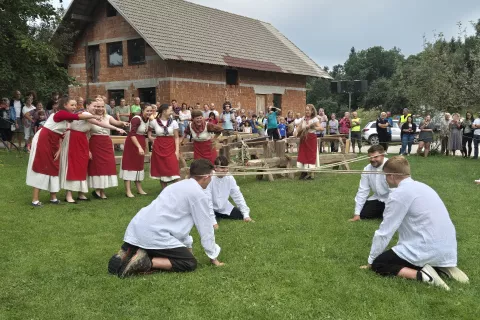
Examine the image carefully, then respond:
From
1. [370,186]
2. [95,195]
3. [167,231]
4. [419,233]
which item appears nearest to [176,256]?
[167,231]

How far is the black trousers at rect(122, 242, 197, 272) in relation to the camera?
5.52 m

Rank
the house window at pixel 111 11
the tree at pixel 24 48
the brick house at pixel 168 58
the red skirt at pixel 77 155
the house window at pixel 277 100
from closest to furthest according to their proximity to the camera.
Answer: the red skirt at pixel 77 155 < the tree at pixel 24 48 < the brick house at pixel 168 58 < the house window at pixel 111 11 < the house window at pixel 277 100

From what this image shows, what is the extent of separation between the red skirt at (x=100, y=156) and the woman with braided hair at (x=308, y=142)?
5271 millimetres

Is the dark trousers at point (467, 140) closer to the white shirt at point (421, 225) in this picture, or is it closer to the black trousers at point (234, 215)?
the black trousers at point (234, 215)

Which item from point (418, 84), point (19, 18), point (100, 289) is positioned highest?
point (19, 18)

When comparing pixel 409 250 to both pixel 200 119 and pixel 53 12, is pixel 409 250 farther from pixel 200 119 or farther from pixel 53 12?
pixel 53 12

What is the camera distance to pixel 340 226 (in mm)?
7828

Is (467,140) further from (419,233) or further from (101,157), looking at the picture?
(419,233)

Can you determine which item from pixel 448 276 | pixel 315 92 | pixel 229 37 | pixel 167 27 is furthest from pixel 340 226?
pixel 315 92

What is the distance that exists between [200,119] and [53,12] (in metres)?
11.7

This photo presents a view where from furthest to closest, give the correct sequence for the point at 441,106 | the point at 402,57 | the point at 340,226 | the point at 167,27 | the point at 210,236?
the point at 402,57
the point at 167,27
the point at 441,106
the point at 340,226
the point at 210,236

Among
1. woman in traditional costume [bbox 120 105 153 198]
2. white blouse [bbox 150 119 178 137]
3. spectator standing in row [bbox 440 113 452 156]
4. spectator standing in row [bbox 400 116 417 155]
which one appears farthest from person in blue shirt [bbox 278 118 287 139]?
white blouse [bbox 150 119 178 137]

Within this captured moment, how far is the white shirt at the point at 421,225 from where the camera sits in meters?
5.07

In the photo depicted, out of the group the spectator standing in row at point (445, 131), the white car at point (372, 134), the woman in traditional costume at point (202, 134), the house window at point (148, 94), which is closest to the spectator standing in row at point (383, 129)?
the spectator standing in row at point (445, 131)
